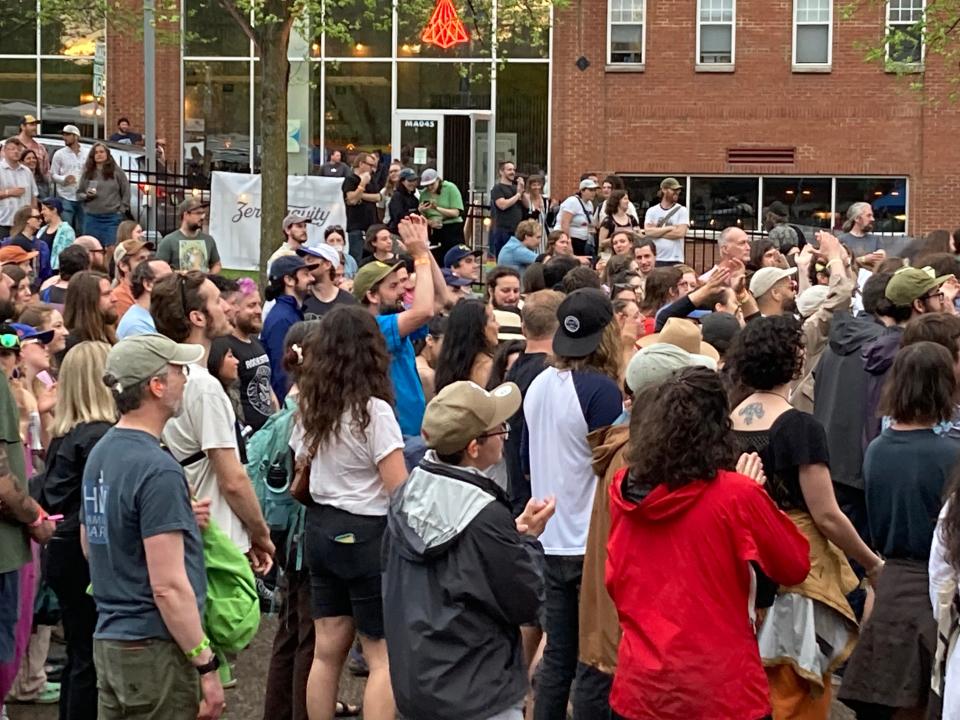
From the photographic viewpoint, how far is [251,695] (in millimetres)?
8031

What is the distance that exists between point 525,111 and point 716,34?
441 cm

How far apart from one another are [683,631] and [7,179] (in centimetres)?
1653

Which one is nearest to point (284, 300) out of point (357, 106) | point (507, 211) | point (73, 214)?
point (73, 214)

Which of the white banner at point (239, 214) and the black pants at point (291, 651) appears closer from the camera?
the black pants at point (291, 651)

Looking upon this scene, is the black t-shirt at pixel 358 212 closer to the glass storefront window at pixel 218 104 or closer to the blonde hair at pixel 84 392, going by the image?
the glass storefront window at pixel 218 104

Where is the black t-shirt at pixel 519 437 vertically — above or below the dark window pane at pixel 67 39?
below

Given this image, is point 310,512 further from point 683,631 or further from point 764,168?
point 764,168

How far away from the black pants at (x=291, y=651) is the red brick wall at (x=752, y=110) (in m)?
26.3

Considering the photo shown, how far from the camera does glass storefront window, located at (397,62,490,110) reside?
33500 mm

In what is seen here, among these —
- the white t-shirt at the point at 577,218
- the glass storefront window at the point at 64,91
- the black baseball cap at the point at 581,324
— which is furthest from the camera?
the glass storefront window at the point at 64,91

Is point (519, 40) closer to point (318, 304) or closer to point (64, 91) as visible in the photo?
point (64, 91)

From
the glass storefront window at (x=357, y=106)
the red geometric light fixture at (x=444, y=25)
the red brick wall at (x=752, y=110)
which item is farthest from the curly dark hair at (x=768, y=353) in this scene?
the glass storefront window at (x=357, y=106)

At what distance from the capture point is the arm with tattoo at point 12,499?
20.1 feet

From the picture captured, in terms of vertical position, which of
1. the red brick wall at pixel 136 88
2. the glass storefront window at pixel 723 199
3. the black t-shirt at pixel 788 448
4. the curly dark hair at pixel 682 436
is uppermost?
the red brick wall at pixel 136 88
